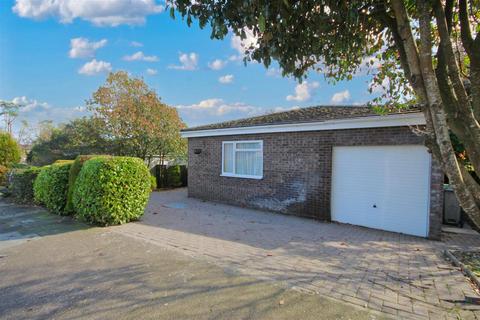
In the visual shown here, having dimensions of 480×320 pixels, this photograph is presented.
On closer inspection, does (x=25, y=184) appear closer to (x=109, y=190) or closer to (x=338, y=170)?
(x=109, y=190)

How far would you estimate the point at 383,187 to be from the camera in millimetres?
7461

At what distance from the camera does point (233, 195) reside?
11.3m

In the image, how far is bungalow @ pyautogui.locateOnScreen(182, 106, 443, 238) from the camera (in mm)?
6918

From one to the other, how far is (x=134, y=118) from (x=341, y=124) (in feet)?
40.6

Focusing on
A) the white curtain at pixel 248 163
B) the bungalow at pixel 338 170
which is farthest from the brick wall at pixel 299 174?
the white curtain at pixel 248 163

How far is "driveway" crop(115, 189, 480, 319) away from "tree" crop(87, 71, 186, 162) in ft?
28.7

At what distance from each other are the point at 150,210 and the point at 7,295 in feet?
20.3

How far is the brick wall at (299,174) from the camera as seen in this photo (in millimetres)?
7164

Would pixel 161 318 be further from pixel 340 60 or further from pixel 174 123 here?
pixel 174 123

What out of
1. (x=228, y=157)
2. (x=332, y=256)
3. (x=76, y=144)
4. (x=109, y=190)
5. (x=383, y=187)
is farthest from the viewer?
(x=76, y=144)

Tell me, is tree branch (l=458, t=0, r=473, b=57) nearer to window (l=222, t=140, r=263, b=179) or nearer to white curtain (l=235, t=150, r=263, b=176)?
window (l=222, t=140, r=263, b=179)

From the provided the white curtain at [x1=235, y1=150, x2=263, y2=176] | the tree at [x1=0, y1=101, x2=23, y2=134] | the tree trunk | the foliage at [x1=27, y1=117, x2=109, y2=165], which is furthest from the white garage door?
the tree at [x1=0, y1=101, x2=23, y2=134]

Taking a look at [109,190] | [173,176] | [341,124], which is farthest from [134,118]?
[341,124]

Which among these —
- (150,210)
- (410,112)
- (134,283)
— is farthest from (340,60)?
(150,210)
